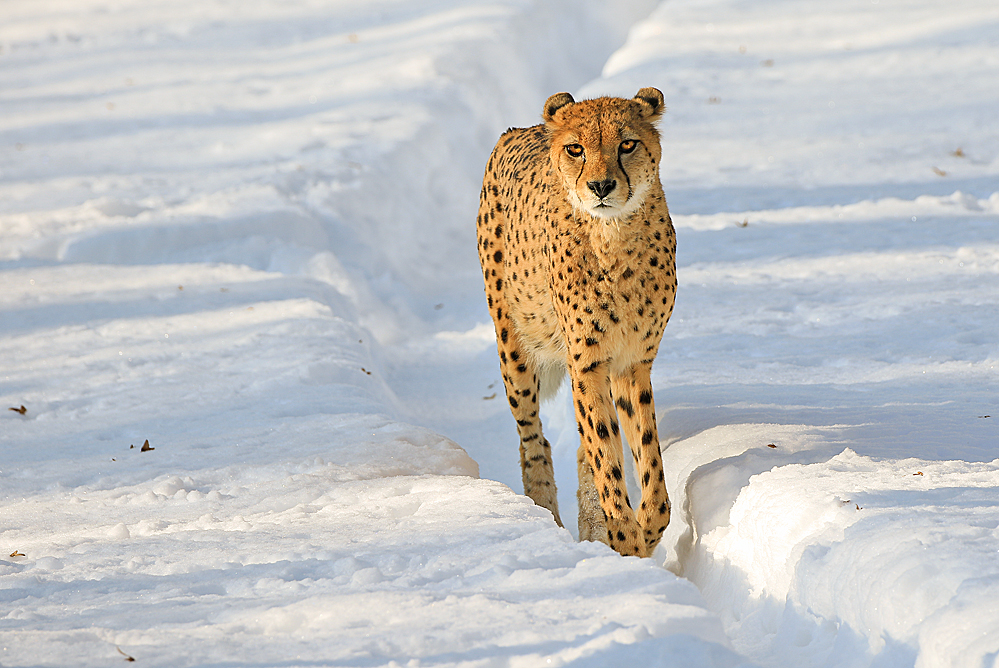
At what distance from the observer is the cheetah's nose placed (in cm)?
389

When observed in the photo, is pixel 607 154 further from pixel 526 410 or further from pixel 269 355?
pixel 269 355

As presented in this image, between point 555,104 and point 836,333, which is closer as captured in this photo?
point 555,104

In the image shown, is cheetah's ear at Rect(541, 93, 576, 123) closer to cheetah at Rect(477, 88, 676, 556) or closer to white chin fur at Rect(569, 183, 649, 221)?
cheetah at Rect(477, 88, 676, 556)

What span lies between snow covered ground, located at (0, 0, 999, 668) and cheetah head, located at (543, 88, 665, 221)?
131cm

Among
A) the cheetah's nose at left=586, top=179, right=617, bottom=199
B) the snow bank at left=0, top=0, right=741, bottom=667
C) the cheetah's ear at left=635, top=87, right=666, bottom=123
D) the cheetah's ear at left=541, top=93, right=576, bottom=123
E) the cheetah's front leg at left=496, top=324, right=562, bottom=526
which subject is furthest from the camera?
the cheetah's front leg at left=496, top=324, right=562, bottom=526

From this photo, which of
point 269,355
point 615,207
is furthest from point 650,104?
point 269,355

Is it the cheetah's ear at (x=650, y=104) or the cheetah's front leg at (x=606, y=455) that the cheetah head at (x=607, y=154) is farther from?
the cheetah's front leg at (x=606, y=455)

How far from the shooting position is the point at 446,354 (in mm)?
7895

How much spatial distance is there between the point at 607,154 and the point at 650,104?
0.54m

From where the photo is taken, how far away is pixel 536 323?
5254 millimetres

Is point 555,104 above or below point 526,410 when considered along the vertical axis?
above

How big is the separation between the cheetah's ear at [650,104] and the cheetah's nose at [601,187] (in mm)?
563

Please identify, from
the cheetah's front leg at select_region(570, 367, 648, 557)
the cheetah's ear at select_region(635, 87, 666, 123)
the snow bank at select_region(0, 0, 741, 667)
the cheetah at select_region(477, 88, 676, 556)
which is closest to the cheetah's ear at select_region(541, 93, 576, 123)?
the cheetah at select_region(477, 88, 676, 556)

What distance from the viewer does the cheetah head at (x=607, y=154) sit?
395 centimetres
